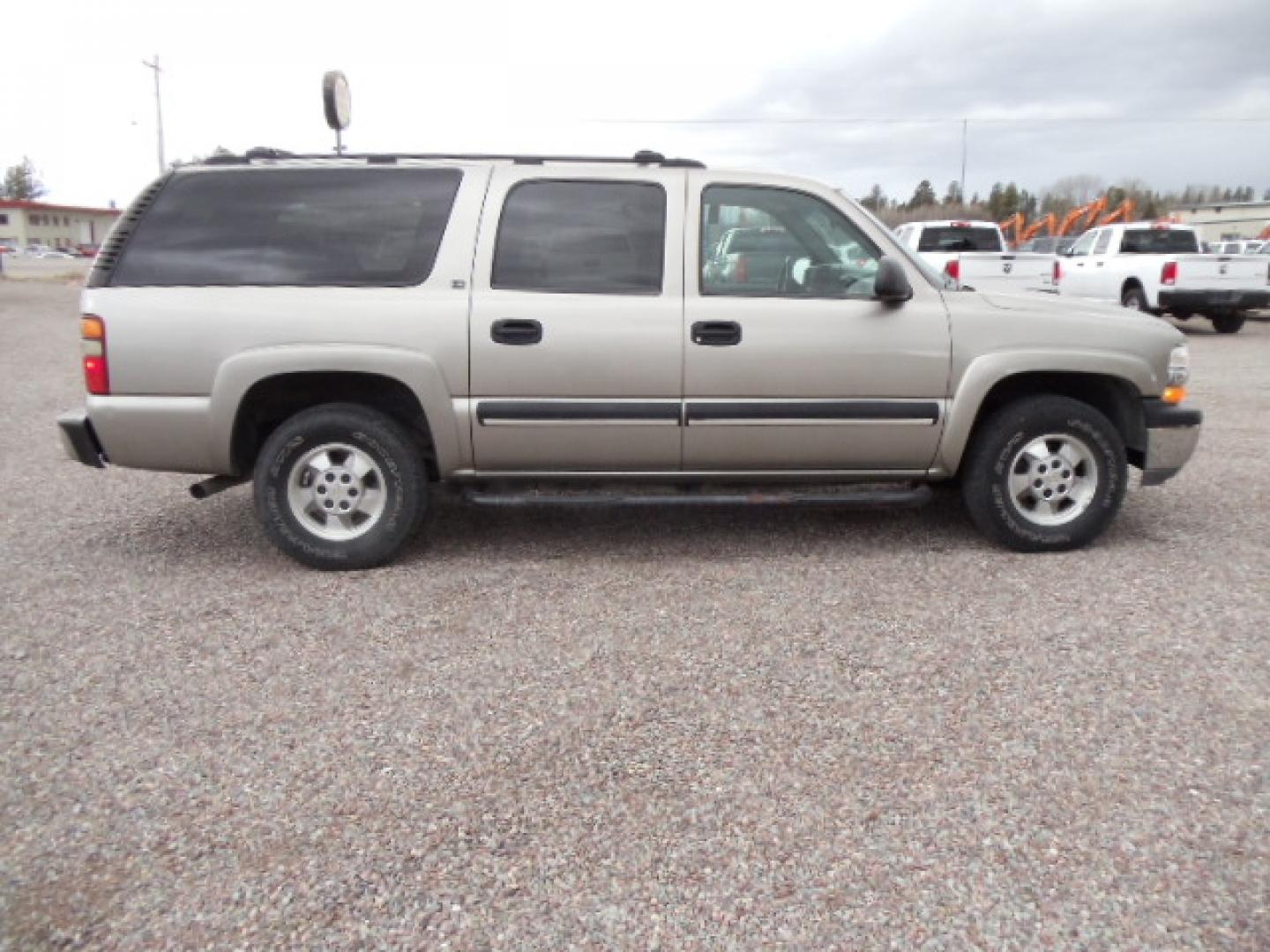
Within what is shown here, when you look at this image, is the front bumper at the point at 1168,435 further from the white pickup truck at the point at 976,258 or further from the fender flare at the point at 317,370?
the white pickup truck at the point at 976,258

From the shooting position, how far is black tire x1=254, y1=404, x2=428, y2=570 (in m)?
4.54

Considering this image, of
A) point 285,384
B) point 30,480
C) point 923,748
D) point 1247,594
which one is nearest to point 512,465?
point 285,384

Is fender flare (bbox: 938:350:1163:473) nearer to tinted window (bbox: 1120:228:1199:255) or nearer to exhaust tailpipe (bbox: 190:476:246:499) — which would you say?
exhaust tailpipe (bbox: 190:476:246:499)

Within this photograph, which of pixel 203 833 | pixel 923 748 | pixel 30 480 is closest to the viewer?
pixel 203 833

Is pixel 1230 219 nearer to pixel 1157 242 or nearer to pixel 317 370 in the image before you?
pixel 1157 242

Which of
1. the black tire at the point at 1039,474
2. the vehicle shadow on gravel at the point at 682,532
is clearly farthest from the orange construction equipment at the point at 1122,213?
the black tire at the point at 1039,474

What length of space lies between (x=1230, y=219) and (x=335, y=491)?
74.4m

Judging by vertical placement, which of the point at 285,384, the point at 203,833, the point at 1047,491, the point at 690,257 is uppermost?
the point at 690,257

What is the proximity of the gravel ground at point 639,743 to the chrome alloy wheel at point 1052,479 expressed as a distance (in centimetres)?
23

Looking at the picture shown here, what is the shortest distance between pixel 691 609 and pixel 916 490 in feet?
4.45

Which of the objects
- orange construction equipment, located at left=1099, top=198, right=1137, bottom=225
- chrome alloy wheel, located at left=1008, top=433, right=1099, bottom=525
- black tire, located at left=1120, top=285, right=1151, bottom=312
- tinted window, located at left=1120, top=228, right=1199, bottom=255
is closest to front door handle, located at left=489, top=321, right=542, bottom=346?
chrome alloy wheel, located at left=1008, top=433, right=1099, bottom=525

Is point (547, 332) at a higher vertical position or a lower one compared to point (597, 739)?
higher

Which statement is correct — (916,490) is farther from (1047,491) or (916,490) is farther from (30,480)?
(30,480)

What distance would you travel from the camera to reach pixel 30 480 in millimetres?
6562
